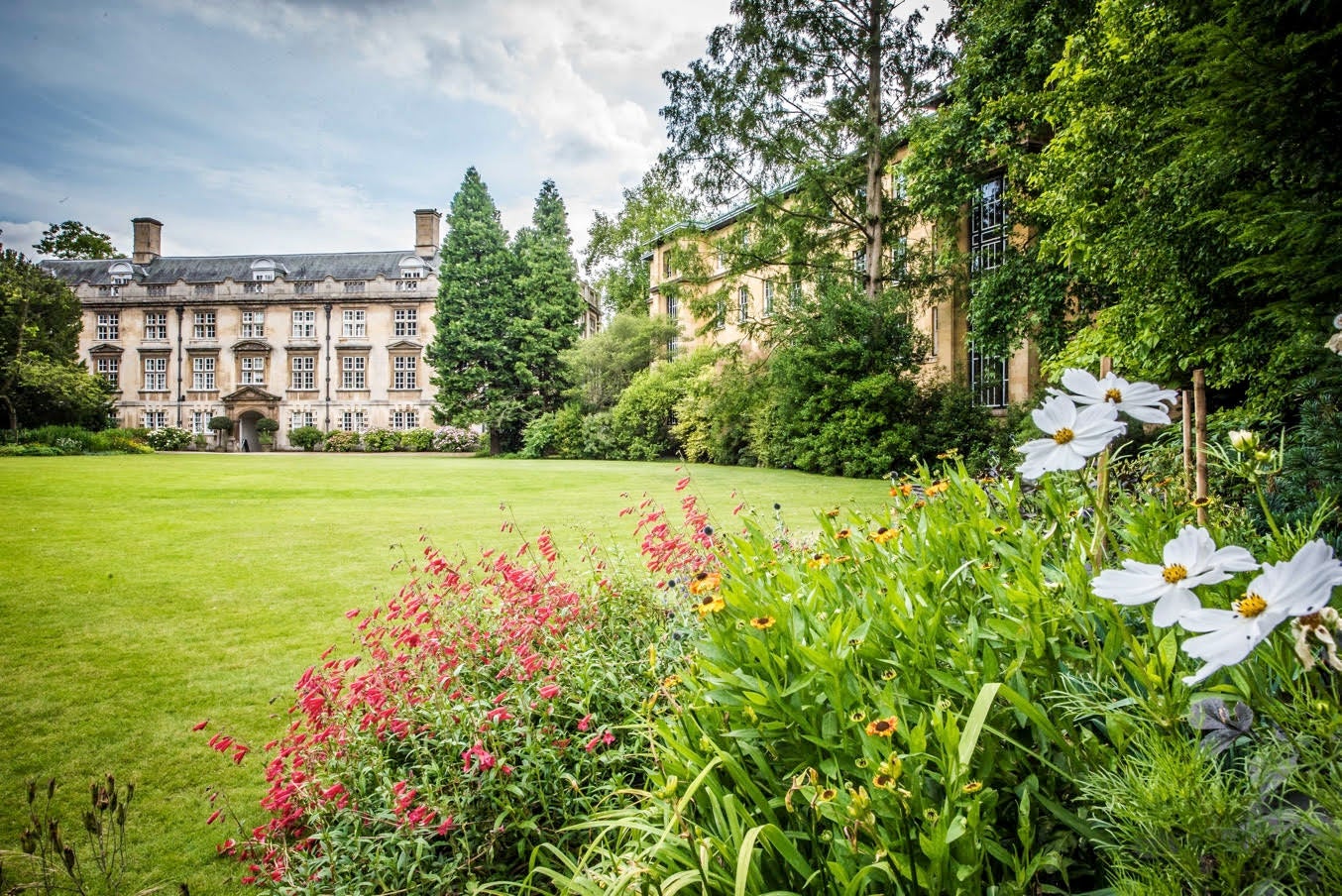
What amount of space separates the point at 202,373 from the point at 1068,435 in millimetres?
53421

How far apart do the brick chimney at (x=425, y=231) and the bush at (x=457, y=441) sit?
44.3 feet

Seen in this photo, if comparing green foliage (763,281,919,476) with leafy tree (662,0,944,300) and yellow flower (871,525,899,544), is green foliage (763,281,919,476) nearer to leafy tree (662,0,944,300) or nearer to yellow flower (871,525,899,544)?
leafy tree (662,0,944,300)

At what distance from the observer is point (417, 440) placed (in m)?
39.4

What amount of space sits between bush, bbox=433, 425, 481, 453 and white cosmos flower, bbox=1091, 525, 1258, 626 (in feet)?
131

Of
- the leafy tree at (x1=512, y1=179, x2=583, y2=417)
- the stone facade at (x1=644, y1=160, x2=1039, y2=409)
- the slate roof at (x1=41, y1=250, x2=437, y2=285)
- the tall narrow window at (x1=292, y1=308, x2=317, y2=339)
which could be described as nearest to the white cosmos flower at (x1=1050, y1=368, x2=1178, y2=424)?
the stone facade at (x1=644, y1=160, x2=1039, y2=409)

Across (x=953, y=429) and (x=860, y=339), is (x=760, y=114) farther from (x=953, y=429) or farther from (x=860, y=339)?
(x=953, y=429)

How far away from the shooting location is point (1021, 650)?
1345 millimetres

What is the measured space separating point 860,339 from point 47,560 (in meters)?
15.2

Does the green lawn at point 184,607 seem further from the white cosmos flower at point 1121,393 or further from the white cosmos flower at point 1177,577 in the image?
the white cosmos flower at point 1177,577

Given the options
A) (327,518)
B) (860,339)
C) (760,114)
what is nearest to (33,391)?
(327,518)

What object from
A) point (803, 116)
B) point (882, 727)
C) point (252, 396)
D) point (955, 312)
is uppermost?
point (803, 116)

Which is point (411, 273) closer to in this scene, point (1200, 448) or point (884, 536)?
point (884, 536)

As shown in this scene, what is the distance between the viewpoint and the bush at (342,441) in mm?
40031

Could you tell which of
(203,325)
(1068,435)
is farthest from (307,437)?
(1068,435)
